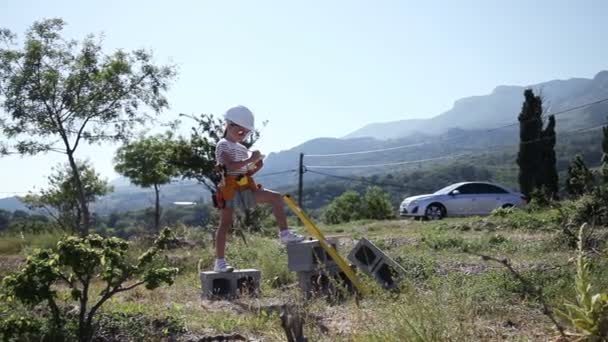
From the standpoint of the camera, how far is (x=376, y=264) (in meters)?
5.45

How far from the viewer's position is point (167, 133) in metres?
26.4

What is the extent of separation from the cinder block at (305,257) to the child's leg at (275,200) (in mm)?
354

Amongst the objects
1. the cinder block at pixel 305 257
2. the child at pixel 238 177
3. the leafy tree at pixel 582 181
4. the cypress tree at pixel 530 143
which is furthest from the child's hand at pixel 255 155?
the cypress tree at pixel 530 143

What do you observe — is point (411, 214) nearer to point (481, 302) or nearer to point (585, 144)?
point (481, 302)

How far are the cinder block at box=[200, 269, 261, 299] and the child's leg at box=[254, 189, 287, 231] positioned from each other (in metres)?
0.57

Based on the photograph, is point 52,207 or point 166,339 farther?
point 52,207

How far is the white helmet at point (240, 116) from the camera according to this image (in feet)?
19.6

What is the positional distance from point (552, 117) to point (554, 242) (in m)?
24.5

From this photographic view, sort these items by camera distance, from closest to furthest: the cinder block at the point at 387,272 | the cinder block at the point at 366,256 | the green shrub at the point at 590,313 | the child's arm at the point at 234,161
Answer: the green shrub at the point at 590,313, the cinder block at the point at 387,272, the cinder block at the point at 366,256, the child's arm at the point at 234,161

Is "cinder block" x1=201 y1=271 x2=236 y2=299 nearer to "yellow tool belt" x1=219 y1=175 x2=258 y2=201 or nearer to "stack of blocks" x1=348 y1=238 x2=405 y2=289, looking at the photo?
"yellow tool belt" x1=219 y1=175 x2=258 y2=201

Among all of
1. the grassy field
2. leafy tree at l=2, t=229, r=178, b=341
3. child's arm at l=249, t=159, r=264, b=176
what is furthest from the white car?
leafy tree at l=2, t=229, r=178, b=341

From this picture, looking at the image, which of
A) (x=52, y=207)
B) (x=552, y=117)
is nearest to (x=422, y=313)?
(x=52, y=207)

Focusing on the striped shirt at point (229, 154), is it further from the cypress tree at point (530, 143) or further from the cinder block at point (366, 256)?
the cypress tree at point (530, 143)

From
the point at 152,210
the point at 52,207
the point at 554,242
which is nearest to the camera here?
the point at 554,242
